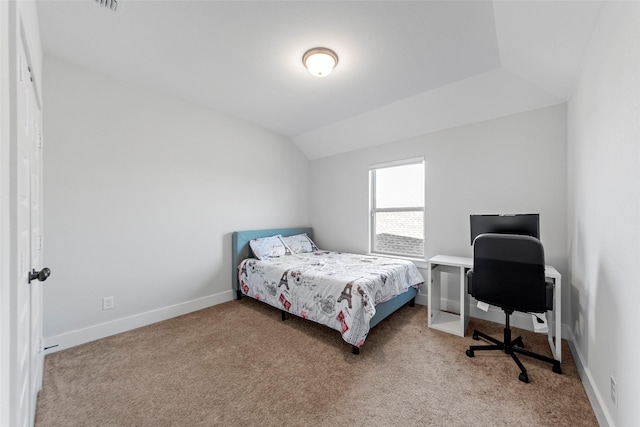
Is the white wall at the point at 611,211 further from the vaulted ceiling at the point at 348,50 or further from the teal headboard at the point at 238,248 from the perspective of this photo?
the teal headboard at the point at 238,248

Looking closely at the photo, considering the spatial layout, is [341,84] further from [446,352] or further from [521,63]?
[446,352]

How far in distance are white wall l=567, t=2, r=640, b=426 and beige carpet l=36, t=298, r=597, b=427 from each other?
393mm

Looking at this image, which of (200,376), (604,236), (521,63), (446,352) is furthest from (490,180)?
(200,376)

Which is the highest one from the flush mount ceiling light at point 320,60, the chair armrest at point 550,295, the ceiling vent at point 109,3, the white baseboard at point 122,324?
the ceiling vent at point 109,3

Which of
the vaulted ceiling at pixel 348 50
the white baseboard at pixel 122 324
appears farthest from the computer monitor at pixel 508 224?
the white baseboard at pixel 122 324

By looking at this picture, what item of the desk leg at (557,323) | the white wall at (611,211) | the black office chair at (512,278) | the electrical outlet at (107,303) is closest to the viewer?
the white wall at (611,211)

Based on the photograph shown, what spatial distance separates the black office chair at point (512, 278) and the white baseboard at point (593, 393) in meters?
0.14

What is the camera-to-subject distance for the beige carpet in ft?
4.88

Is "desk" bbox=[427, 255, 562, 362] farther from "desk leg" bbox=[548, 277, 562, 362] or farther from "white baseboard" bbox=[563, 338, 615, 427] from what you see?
"white baseboard" bbox=[563, 338, 615, 427]

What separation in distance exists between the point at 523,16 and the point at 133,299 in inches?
164

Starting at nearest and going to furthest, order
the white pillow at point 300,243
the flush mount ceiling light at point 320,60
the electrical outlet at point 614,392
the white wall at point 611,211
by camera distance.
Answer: the white wall at point 611,211
the electrical outlet at point 614,392
the flush mount ceiling light at point 320,60
the white pillow at point 300,243

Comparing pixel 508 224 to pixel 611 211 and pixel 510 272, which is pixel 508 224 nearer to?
pixel 510 272

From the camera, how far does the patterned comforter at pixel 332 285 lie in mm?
2154

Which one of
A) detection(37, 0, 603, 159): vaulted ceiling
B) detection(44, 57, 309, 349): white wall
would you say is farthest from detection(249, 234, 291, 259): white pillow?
detection(37, 0, 603, 159): vaulted ceiling
